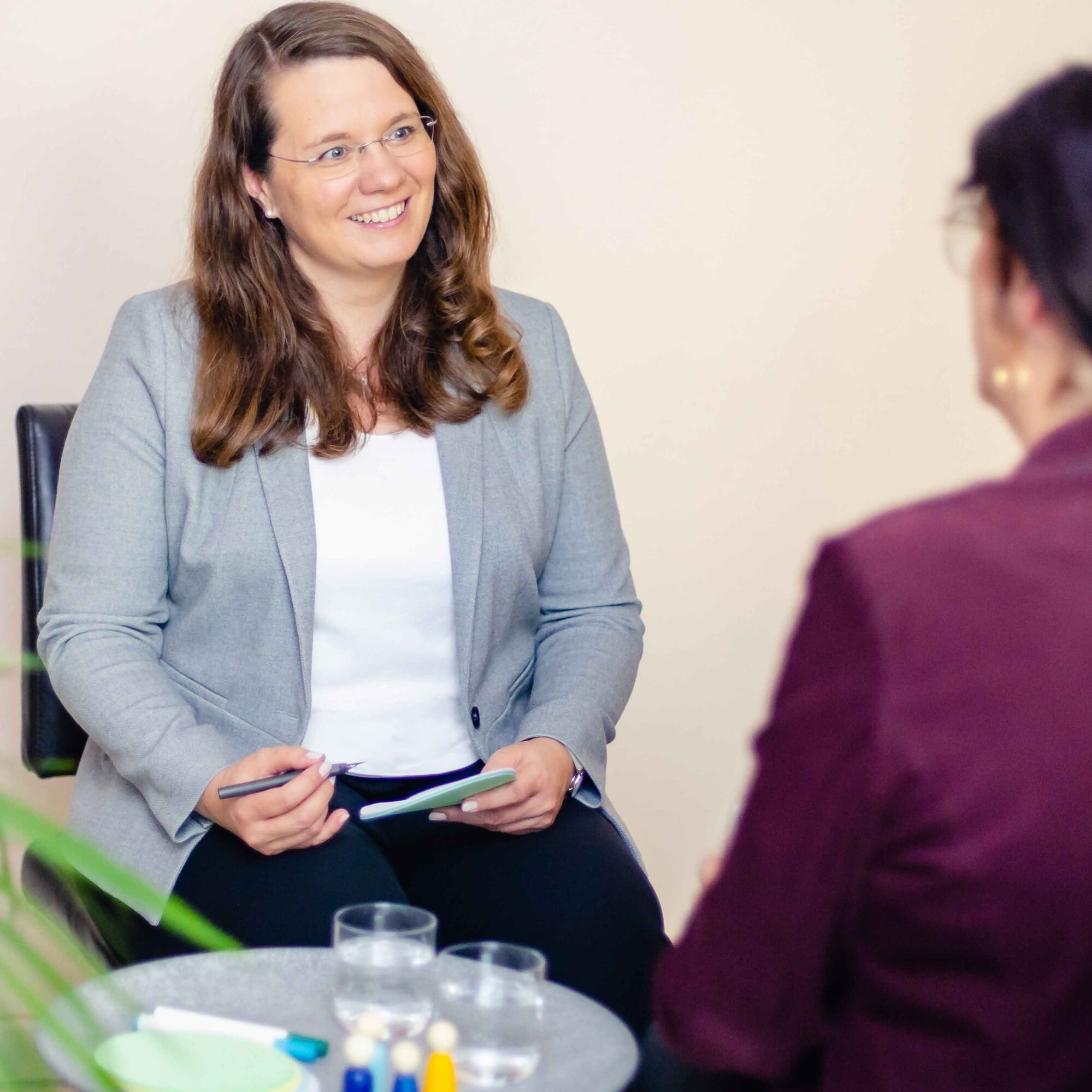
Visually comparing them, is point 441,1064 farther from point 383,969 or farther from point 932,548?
point 932,548

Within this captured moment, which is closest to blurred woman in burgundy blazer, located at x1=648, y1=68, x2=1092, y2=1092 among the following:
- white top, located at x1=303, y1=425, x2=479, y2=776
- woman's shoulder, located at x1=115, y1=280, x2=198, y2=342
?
white top, located at x1=303, y1=425, x2=479, y2=776

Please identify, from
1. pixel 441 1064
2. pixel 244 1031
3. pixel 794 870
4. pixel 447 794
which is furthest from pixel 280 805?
pixel 794 870

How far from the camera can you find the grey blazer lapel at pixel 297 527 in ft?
5.16

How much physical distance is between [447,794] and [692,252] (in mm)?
1355

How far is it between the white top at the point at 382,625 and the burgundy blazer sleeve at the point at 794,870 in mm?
796

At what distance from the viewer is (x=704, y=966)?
819 mm

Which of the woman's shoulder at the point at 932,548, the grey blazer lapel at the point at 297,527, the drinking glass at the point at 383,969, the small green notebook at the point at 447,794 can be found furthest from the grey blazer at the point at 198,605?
the woman's shoulder at the point at 932,548

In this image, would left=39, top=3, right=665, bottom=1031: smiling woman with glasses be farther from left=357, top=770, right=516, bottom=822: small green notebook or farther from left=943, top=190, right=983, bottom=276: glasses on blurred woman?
left=943, top=190, right=983, bottom=276: glasses on blurred woman

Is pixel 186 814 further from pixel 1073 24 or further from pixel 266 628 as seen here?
pixel 1073 24

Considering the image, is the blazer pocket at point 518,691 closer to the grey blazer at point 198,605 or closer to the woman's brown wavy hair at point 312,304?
the grey blazer at point 198,605

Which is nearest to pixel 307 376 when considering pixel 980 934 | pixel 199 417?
pixel 199 417

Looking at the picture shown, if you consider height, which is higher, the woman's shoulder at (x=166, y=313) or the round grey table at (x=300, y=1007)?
the woman's shoulder at (x=166, y=313)

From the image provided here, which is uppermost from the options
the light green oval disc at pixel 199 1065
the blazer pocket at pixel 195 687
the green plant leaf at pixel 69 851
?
the green plant leaf at pixel 69 851

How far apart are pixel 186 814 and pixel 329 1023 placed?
1.47ft
